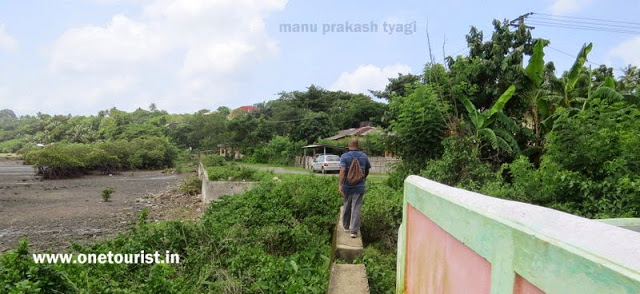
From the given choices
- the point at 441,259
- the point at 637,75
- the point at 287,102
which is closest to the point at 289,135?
the point at 287,102

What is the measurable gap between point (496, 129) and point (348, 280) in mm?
8085

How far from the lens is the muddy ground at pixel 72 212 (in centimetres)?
1263

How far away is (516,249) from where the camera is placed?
1.33 metres

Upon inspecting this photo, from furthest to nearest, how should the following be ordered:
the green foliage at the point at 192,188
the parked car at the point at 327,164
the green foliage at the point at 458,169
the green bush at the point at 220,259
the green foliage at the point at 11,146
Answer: the green foliage at the point at 11,146
the parked car at the point at 327,164
the green foliage at the point at 192,188
the green foliage at the point at 458,169
the green bush at the point at 220,259

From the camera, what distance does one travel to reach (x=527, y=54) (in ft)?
43.2

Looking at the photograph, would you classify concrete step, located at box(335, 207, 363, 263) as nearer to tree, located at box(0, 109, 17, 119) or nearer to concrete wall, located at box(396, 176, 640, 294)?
concrete wall, located at box(396, 176, 640, 294)

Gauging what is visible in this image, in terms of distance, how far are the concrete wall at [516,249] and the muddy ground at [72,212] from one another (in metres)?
8.90

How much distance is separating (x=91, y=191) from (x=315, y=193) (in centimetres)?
2230

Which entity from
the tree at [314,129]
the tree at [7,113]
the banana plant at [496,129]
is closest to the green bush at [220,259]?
the banana plant at [496,129]

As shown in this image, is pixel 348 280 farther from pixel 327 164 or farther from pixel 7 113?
pixel 7 113

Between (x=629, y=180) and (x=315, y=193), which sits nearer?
(x=629, y=180)

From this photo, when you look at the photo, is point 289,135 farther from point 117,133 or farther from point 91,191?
point 117,133

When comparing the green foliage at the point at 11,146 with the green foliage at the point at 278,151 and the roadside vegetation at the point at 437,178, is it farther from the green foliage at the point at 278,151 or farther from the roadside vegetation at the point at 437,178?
the roadside vegetation at the point at 437,178

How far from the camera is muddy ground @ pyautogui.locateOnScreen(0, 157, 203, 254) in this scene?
497 inches
